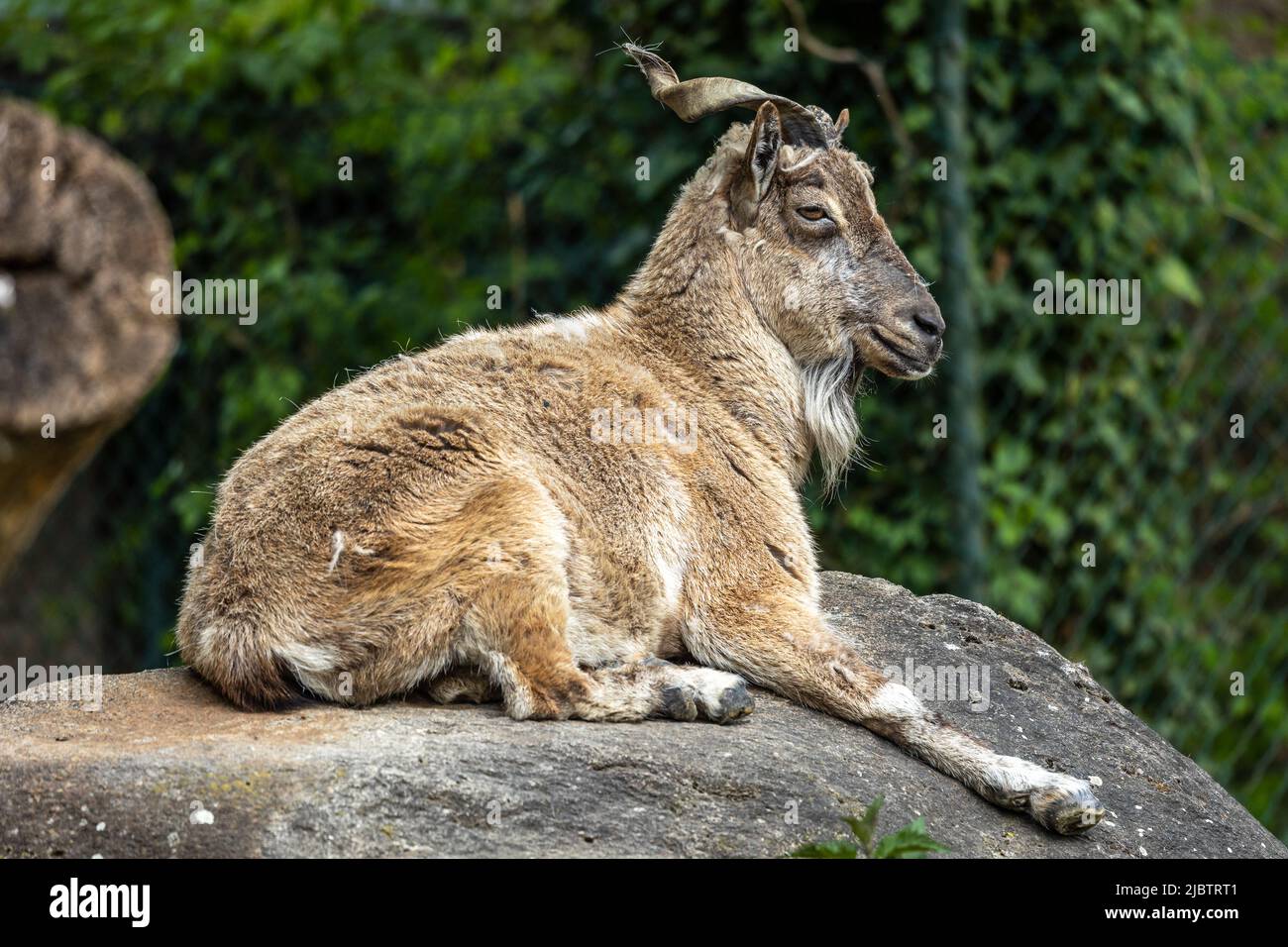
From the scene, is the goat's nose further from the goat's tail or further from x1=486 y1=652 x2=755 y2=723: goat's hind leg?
the goat's tail

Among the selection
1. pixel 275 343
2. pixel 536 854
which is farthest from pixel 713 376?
pixel 275 343

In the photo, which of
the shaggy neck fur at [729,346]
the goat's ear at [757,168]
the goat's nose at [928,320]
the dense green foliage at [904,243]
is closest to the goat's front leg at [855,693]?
the shaggy neck fur at [729,346]

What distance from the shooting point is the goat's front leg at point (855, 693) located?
173 inches

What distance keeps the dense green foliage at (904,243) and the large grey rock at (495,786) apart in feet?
7.31

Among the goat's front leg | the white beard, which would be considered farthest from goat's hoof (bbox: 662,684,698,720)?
the white beard

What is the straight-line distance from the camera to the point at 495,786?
388cm

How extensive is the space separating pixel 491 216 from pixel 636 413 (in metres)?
3.49

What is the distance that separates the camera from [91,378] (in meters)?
5.31

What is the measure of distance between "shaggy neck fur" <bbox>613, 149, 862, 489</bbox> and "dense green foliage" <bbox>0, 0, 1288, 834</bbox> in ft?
3.76

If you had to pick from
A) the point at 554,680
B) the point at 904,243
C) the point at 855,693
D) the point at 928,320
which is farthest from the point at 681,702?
the point at 904,243

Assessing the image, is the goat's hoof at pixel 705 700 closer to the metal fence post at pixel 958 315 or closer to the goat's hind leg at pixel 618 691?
the goat's hind leg at pixel 618 691

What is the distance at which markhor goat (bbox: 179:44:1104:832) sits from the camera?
4.34 m

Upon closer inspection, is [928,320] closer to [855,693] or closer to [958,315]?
[855,693]

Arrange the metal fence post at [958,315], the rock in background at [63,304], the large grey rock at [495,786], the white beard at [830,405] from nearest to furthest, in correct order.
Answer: the large grey rock at [495,786] < the rock in background at [63,304] < the white beard at [830,405] < the metal fence post at [958,315]
